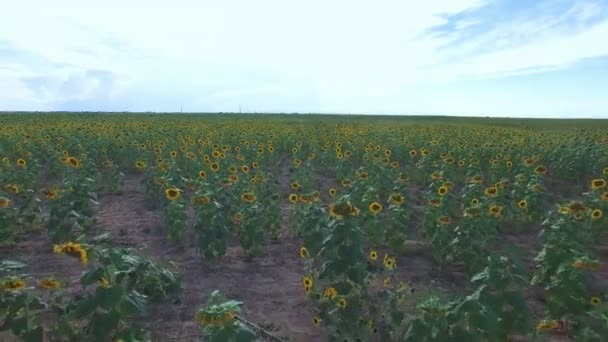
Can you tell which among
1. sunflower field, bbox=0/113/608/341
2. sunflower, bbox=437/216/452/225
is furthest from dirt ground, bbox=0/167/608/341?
sunflower, bbox=437/216/452/225

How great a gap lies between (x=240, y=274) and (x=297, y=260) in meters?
0.82

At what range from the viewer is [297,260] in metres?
6.65

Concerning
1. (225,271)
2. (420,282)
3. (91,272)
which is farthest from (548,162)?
(91,272)

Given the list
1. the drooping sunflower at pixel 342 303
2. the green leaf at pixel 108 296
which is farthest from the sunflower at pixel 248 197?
the green leaf at pixel 108 296

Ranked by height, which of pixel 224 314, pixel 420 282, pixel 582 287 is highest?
pixel 224 314

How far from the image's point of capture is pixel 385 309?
466 cm

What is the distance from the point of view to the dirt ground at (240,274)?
192 inches

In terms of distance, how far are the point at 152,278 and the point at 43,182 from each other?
7.05 m

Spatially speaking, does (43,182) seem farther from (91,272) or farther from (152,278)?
A: (91,272)

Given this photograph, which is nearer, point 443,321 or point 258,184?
point 443,321

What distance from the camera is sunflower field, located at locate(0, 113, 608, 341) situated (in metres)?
3.53

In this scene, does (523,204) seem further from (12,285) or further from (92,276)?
(12,285)

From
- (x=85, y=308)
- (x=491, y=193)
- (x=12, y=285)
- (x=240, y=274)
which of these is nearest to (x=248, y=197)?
(x=240, y=274)

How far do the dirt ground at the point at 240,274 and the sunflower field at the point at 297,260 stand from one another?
21 mm
